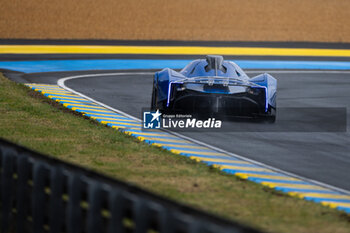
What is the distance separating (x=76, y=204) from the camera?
5.12 m

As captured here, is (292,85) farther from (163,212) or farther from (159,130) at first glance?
(163,212)

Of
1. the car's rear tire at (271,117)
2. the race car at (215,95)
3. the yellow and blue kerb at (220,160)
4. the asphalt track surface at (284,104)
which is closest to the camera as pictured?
the yellow and blue kerb at (220,160)

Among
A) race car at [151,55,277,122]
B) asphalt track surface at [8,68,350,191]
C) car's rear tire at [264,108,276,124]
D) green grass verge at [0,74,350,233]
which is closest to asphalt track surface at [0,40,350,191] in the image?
asphalt track surface at [8,68,350,191]

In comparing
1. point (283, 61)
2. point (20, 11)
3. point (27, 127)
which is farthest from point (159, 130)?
point (20, 11)

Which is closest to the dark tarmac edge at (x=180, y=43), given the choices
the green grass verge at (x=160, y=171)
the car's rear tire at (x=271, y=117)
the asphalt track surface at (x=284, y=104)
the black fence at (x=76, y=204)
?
the asphalt track surface at (x=284, y=104)

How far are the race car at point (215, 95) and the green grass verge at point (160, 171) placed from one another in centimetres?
139

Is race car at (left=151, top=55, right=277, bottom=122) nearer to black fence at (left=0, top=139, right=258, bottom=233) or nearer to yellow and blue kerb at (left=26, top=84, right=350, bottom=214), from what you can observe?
yellow and blue kerb at (left=26, top=84, right=350, bottom=214)

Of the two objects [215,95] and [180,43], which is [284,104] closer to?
[215,95]

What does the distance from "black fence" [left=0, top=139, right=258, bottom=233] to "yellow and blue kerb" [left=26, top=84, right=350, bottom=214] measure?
3.82m

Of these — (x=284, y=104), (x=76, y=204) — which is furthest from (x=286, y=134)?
(x=76, y=204)

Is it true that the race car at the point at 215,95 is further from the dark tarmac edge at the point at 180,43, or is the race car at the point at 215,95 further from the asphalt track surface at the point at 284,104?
the dark tarmac edge at the point at 180,43

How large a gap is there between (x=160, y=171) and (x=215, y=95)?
3961 millimetres

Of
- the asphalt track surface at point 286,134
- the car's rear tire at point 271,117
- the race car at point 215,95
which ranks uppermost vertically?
the race car at point 215,95

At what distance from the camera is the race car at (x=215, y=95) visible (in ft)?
43.3
